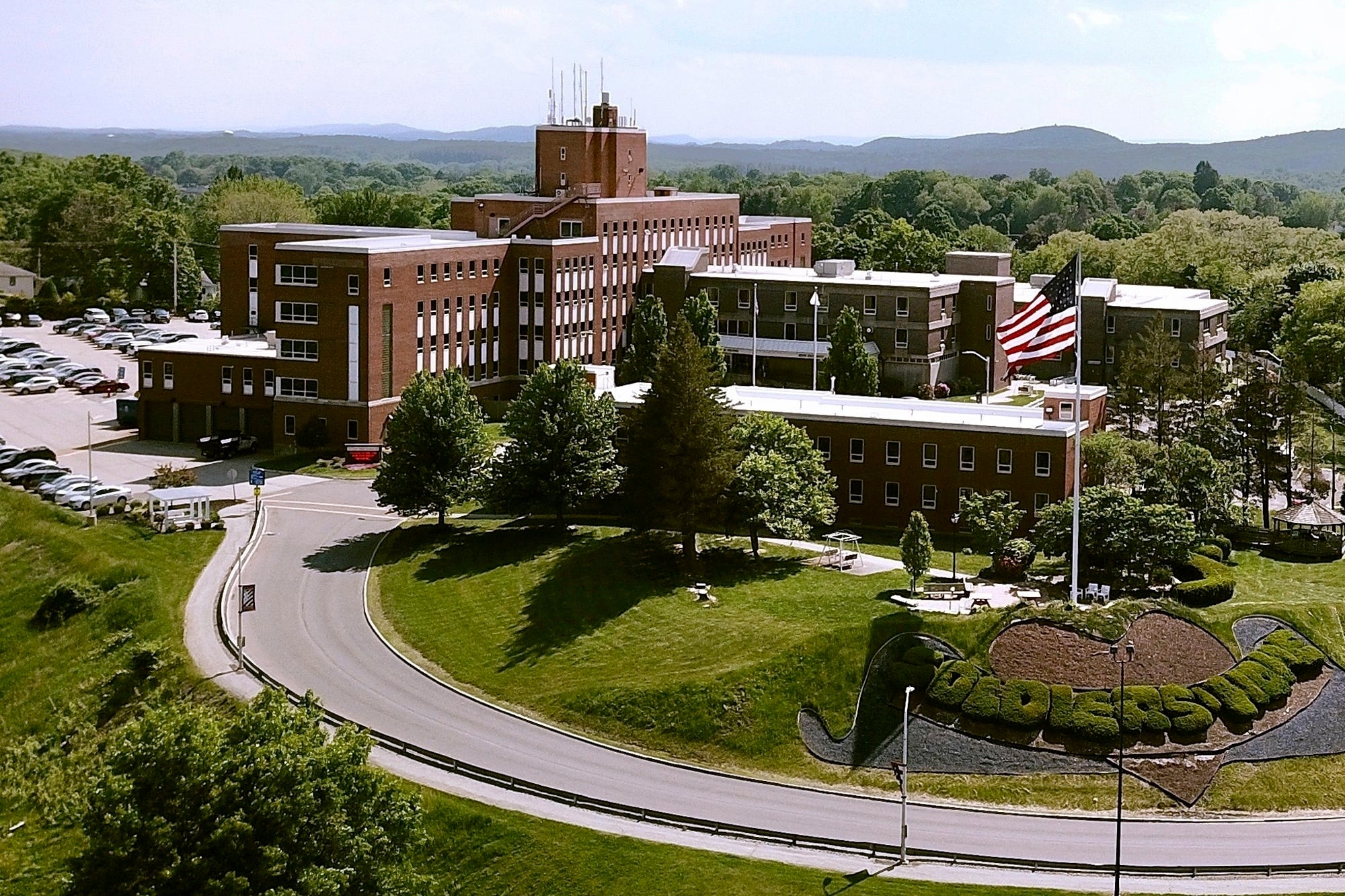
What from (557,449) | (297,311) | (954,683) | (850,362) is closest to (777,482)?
(557,449)

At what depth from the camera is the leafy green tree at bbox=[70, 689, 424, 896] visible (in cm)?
3984

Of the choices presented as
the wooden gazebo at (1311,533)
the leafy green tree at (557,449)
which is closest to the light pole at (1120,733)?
the wooden gazebo at (1311,533)

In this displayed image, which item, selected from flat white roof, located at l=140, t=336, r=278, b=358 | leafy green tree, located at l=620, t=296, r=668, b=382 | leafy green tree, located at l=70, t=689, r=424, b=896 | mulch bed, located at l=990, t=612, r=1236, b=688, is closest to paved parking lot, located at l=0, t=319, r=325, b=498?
flat white roof, located at l=140, t=336, r=278, b=358

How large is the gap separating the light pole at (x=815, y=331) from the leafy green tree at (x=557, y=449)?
30151mm

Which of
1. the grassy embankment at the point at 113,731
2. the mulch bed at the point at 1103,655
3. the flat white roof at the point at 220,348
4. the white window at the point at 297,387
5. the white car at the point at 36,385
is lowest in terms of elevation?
the grassy embankment at the point at 113,731

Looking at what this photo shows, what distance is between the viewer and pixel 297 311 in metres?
89.2

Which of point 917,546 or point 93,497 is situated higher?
point 917,546

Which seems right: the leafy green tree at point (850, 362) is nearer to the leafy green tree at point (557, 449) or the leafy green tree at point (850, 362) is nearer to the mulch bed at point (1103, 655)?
the leafy green tree at point (557, 449)

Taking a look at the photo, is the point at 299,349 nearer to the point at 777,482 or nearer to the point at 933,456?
the point at 777,482

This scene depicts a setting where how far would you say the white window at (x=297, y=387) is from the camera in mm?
88688

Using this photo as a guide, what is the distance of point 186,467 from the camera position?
84938 mm

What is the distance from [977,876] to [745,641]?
14.8 meters

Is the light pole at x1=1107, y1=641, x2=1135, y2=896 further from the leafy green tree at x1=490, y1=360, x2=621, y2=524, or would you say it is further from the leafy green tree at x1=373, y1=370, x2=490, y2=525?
the leafy green tree at x1=373, y1=370, x2=490, y2=525

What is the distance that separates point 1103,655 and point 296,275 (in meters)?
50.3
